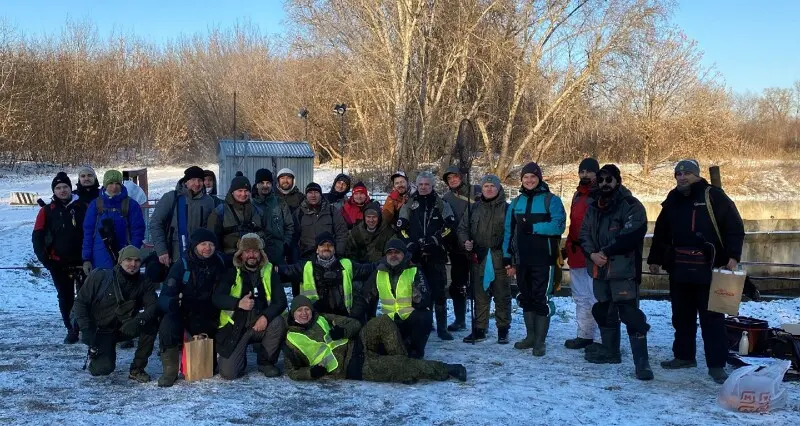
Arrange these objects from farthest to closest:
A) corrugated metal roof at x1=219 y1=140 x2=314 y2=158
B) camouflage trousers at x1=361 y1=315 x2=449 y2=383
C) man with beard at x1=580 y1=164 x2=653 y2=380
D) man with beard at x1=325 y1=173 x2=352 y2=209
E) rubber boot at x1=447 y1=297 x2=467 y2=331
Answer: corrugated metal roof at x1=219 y1=140 x2=314 y2=158 → man with beard at x1=325 y1=173 x2=352 y2=209 → rubber boot at x1=447 y1=297 x2=467 y2=331 → man with beard at x1=580 y1=164 x2=653 y2=380 → camouflage trousers at x1=361 y1=315 x2=449 y2=383

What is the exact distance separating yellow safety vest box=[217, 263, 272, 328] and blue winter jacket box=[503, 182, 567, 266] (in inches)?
87.9

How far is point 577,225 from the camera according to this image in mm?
6371

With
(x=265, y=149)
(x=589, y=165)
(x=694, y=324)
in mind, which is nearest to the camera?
(x=694, y=324)

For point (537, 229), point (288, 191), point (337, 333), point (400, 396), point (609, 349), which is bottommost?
point (400, 396)

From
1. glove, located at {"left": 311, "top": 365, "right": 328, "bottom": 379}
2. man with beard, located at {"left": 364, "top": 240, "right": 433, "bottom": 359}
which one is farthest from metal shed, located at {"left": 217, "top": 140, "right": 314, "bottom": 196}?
glove, located at {"left": 311, "top": 365, "right": 328, "bottom": 379}

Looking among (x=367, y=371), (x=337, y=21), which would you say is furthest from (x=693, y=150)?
(x=367, y=371)

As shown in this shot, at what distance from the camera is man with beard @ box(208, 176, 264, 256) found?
630 centimetres

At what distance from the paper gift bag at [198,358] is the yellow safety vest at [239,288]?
0.21 metres

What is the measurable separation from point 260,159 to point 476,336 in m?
13.1

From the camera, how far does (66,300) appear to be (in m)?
6.78

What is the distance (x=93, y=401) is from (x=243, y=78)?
143 feet

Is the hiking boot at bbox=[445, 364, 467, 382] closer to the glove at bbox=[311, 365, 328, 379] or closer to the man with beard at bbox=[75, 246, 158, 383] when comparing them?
the glove at bbox=[311, 365, 328, 379]

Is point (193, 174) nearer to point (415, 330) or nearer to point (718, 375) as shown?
point (415, 330)

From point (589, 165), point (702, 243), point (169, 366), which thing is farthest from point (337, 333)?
point (702, 243)
